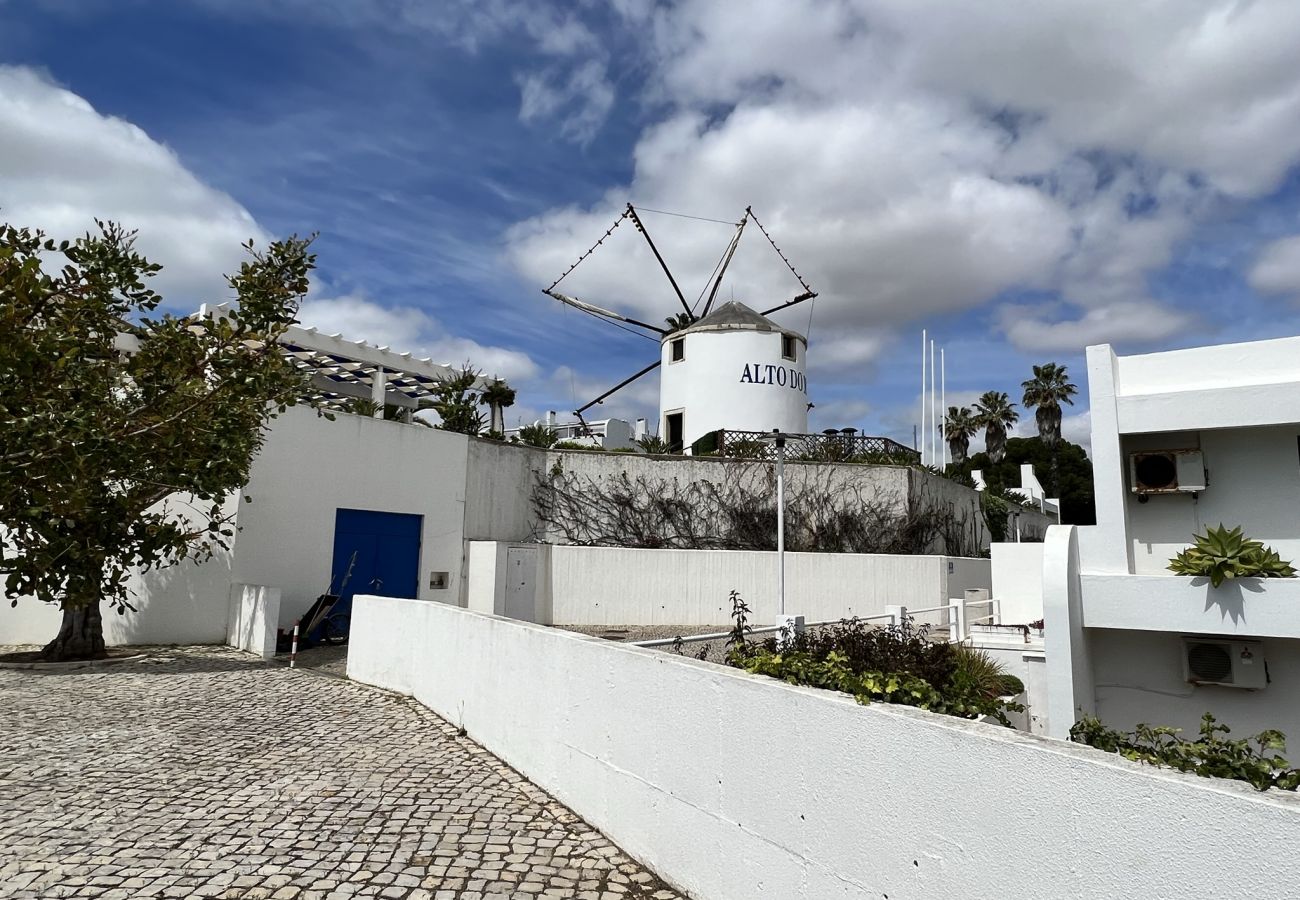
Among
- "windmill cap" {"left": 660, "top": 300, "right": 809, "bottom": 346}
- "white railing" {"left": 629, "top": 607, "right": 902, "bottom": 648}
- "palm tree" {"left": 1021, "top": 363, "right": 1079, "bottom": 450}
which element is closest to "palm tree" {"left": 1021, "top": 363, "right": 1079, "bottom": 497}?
"palm tree" {"left": 1021, "top": 363, "right": 1079, "bottom": 450}

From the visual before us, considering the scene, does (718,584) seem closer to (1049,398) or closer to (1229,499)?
(1229,499)

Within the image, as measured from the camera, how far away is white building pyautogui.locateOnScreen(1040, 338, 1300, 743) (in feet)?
25.5

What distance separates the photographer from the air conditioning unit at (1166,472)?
8.52 meters

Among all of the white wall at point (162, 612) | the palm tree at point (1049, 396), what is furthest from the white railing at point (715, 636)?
the palm tree at point (1049, 396)

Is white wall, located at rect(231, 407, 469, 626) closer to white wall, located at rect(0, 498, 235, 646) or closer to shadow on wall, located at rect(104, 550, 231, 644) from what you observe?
white wall, located at rect(0, 498, 235, 646)

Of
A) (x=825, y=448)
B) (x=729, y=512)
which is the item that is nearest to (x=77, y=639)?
(x=729, y=512)

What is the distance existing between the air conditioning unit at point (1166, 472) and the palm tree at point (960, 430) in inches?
1618

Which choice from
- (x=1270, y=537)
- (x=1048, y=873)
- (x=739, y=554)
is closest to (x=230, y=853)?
(x=1048, y=873)

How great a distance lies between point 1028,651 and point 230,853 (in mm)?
11381

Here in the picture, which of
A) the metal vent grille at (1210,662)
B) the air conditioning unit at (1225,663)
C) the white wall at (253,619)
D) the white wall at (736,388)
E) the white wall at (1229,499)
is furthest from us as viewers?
the white wall at (736,388)

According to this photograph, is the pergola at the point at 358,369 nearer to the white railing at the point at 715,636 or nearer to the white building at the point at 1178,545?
the white railing at the point at 715,636

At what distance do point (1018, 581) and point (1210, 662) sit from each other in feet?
38.9

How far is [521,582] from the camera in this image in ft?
58.7

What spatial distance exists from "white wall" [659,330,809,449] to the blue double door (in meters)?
11.8
